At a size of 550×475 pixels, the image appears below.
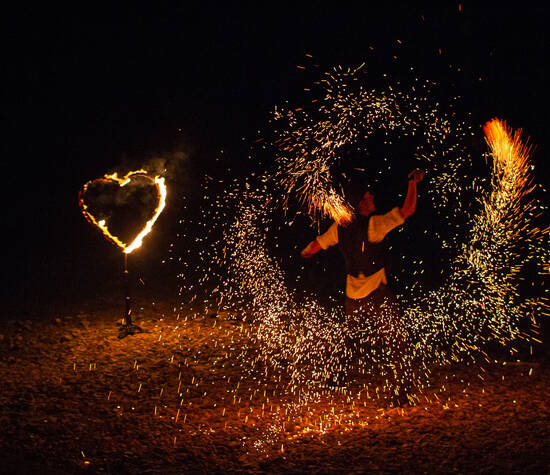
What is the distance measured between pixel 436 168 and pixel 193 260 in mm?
6471

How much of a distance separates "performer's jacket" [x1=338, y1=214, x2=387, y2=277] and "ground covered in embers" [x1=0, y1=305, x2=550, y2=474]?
1.26 m

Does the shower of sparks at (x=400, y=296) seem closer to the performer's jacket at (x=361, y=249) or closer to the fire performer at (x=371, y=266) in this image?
the fire performer at (x=371, y=266)

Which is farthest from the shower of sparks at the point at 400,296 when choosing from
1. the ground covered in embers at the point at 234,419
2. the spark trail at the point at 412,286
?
the ground covered in embers at the point at 234,419

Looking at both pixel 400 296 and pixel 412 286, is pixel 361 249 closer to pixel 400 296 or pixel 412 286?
pixel 400 296

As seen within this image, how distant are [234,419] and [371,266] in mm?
2012

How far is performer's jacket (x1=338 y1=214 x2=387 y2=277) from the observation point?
5312 millimetres

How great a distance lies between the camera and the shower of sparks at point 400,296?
5.55m

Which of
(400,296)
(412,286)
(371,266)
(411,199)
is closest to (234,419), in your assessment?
(371,266)

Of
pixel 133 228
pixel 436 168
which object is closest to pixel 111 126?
pixel 133 228

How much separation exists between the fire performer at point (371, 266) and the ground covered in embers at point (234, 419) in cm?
72

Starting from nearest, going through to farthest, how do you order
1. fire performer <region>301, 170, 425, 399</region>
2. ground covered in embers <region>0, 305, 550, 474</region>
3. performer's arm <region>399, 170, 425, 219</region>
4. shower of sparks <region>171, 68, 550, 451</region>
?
1. ground covered in embers <region>0, 305, 550, 474</region>
2. performer's arm <region>399, 170, 425, 219</region>
3. fire performer <region>301, 170, 425, 399</region>
4. shower of sparks <region>171, 68, 550, 451</region>

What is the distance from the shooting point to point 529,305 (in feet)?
27.5

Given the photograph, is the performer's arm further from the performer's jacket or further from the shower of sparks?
the shower of sparks

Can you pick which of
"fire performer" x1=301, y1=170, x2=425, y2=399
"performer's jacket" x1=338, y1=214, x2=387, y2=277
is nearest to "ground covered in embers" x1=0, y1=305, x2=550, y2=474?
"fire performer" x1=301, y1=170, x2=425, y2=399
